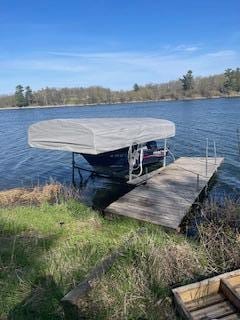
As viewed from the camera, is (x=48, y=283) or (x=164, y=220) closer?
(x=48, y=283)

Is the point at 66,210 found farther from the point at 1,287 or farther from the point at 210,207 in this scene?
the point at 1,287

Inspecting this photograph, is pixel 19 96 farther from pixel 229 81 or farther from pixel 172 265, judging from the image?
pixel 172 265

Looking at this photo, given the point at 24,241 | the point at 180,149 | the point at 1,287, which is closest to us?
the point at 1,287

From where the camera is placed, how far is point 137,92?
124750 mm

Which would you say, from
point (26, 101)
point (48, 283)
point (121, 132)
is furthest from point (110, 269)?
point (26, 101)

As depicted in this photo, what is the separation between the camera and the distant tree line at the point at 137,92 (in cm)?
10962

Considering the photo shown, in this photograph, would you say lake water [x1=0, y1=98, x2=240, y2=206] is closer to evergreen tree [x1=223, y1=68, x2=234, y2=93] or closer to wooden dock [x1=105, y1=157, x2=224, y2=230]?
wooden dock [x1=105, y1=157, x2=224, y2=230]

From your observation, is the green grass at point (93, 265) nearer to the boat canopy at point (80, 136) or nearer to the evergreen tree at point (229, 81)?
the boat canopy at point (80, 136)

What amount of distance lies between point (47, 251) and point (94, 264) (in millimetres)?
1078

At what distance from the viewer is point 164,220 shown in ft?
30.1

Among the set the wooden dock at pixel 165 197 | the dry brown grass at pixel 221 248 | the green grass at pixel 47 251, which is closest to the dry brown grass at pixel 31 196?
the green grass at pixel 47 251

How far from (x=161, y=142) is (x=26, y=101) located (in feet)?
363

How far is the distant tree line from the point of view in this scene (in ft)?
360

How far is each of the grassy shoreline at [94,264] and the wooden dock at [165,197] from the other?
1.18m
